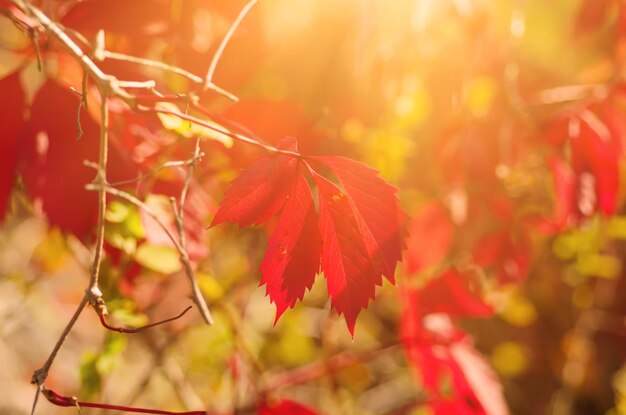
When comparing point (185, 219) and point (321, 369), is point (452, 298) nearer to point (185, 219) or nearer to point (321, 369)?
point (321, 369)

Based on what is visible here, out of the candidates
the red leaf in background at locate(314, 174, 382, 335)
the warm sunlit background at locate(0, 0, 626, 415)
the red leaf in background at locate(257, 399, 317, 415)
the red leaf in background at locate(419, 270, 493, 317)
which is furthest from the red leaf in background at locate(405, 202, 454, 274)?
the red leaf in background at locate(314, 174, 382, 335)

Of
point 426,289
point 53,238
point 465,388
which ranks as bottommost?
point 465,388

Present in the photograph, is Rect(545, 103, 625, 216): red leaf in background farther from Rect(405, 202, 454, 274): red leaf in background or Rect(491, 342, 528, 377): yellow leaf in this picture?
Rect(491, 342, 528, 377): yellow leaf

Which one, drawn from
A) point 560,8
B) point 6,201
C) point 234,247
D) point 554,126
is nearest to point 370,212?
point 6,201

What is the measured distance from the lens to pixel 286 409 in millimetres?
1121

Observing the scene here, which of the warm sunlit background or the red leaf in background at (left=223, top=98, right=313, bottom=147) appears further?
the red leaf in background at (left=223, top=98, right=313, bottom=147)

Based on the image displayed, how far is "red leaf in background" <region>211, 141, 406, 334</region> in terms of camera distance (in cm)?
66

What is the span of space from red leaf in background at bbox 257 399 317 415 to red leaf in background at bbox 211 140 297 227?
56 centimetres

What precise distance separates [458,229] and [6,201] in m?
1.20

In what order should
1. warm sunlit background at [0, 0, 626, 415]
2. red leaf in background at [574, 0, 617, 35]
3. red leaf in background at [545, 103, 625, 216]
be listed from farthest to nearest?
red leaf in background at [574, 0, 617, 35] → red leaf in background at [545, 103, 625, 216] → warm sunlit background at [0, 0, 626, 415]

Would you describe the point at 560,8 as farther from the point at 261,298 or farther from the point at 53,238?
the point at 53,238

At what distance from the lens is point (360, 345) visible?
94.7 inches

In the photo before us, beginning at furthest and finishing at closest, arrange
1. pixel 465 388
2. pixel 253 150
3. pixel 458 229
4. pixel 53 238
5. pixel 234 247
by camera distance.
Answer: pixel 234 247 → pixel 458 229 → pixel 53 238 → pixel 465 388 → pixel 253 150

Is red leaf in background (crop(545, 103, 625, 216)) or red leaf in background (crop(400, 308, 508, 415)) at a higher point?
red leaf in background (crop(545, 103, 625, 216))
